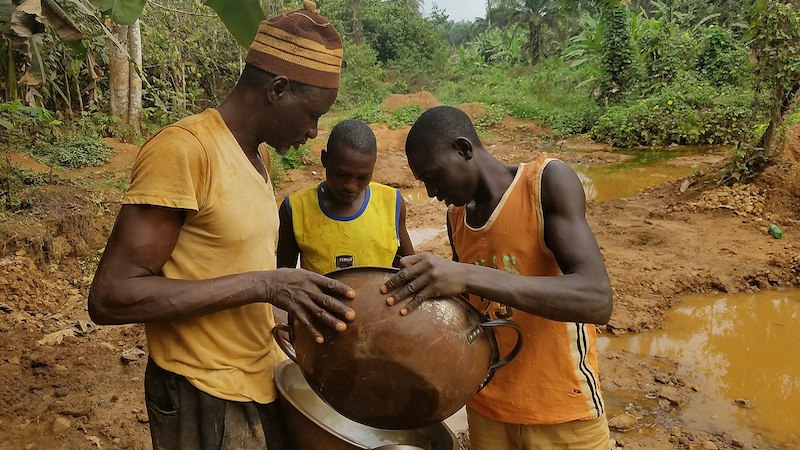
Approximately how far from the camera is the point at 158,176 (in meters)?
1.33

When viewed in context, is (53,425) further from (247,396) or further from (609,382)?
(609,382)

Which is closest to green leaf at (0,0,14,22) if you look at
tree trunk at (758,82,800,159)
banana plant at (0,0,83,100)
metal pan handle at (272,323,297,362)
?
banana plant at (0,0,83,100)

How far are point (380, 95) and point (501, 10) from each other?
536 inches

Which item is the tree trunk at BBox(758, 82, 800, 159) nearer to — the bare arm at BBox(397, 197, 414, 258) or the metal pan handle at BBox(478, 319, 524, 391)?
the bare arm at BBox(397, 197, 414, 258)

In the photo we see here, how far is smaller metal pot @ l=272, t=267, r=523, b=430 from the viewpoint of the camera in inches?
50.9

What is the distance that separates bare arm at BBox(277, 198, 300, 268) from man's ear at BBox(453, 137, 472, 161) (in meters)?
1.13

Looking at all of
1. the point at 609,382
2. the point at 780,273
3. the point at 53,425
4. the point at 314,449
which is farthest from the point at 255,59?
the point at 780,273

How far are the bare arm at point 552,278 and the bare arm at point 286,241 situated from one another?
1.36 metres

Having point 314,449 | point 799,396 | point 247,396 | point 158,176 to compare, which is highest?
point 158,176

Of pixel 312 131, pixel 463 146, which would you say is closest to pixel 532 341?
pixel 463 146

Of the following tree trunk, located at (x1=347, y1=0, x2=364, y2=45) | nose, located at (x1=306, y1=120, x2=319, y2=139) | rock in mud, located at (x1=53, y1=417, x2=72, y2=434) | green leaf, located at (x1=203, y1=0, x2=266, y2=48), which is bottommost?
rock in mud, located at (x1=53, y1=417, x2=72, y2=434)

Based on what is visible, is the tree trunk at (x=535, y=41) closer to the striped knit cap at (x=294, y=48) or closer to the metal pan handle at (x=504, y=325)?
the striped knit cap at (x=294, y=48)

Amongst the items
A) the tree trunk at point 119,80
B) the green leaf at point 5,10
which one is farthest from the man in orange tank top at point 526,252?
the tree trunk at point 119,80

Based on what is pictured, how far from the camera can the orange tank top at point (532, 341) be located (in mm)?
1686
